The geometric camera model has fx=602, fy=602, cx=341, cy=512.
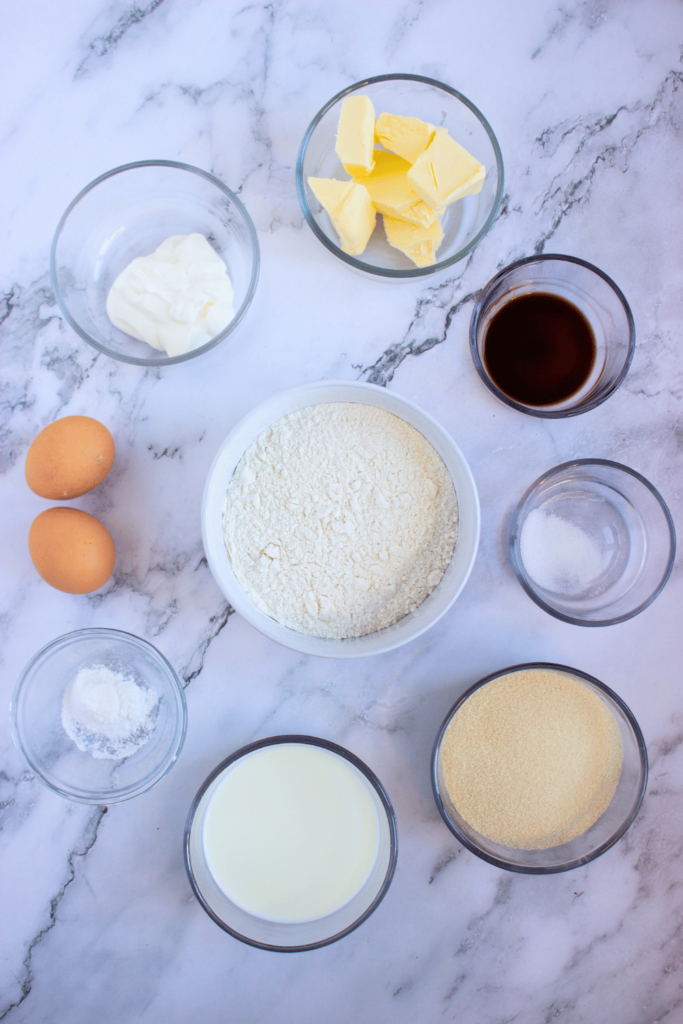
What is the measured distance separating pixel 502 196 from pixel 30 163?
878 millimetres

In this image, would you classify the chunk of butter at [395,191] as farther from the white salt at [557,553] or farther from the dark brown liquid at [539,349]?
the white salt at [557,553]

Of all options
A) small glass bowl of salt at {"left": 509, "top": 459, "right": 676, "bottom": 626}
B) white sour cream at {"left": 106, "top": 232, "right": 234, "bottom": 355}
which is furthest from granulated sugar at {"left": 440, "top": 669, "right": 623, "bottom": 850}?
white sour cream at {"left": 106, "top": 232, "right": 234, "bottom": 355}

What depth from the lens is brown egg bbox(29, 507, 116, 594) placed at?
98cm

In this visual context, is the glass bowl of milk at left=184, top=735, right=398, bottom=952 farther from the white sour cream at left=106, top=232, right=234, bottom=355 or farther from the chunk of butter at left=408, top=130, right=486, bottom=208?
the chunk of butter at left=408, top=130, right=486, bottom=208

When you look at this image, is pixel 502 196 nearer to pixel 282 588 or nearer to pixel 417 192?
pixel 417 192

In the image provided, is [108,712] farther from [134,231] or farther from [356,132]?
[356,132]

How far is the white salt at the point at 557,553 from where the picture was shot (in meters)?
1.10

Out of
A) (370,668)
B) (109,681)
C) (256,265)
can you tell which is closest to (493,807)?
(370,668)

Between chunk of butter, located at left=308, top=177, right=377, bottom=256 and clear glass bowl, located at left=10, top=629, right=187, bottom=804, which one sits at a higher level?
chunk of butter, located at left=308, top=177, right=377, bottom=256

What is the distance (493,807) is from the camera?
103 cm

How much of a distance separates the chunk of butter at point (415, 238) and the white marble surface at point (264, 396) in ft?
0.25

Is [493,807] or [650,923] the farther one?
[650,923]

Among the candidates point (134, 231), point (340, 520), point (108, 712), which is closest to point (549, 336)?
point (340, 520)

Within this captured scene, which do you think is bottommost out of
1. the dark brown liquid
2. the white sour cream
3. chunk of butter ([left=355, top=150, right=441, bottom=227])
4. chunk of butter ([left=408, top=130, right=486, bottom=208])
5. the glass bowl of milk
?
the glass bowl of milk
